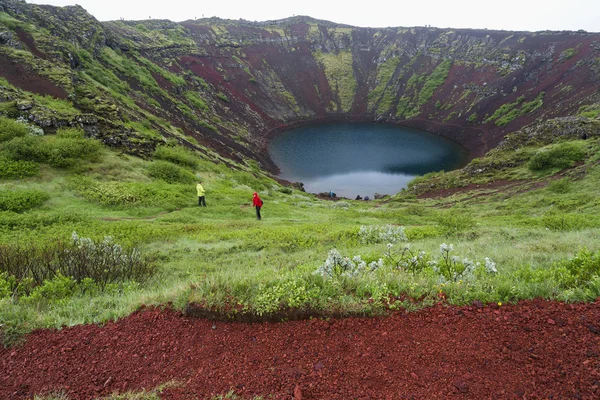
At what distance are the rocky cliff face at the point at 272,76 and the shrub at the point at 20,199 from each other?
9.23 meters

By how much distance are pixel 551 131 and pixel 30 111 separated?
55.4m

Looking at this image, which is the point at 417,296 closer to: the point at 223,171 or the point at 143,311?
the point at 143,311

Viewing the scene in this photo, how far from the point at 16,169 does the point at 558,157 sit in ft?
147

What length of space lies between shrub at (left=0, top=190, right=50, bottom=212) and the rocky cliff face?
9.23 m

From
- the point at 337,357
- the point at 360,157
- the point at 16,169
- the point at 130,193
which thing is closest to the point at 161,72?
the point at 360,157

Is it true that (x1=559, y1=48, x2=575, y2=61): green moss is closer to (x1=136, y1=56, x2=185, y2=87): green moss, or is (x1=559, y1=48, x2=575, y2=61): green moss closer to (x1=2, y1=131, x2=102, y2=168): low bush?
(x1=136, y1=56, x2=185, y2=87): green moss

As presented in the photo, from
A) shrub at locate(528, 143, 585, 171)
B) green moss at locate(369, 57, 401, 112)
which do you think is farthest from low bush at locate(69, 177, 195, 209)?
green moss at locate(369, 57, 401, 112)

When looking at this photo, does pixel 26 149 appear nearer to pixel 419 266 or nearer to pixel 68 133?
pixel 68 133

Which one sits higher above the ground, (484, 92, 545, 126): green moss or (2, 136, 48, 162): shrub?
(484, 92, 545, 126): green moss

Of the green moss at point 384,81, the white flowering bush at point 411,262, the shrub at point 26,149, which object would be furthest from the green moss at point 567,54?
the shrub at point 26,149

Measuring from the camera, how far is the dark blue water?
5372 centimetres

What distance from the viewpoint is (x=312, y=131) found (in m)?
87.4

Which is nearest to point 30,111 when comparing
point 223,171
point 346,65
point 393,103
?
point 223,171

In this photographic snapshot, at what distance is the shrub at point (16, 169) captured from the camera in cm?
1784
